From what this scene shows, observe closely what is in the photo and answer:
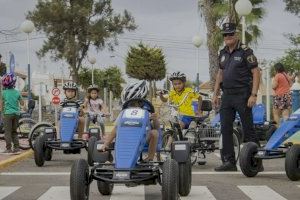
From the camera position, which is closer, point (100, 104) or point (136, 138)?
point (136, 138)

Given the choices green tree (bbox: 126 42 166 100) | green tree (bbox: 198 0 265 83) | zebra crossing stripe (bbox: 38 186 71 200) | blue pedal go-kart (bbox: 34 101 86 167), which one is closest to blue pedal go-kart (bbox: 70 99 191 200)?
zebra crossing stripe (bbox: 38 186 71 200)

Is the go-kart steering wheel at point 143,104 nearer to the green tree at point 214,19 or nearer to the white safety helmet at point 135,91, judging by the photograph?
the white safety helmet at point 135,91

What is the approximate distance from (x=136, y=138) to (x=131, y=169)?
0.43 meters

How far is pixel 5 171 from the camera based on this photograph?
11.7 m

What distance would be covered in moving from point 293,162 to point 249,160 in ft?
2.37

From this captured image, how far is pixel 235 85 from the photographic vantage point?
426 inches

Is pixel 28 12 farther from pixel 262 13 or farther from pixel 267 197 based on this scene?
pixel 267 197

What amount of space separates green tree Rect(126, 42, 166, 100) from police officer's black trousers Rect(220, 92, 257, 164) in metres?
54.8

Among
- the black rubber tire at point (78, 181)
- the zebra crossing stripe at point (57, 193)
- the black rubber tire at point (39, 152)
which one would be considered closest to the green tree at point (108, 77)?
the black rubber tire at point (39, 152)

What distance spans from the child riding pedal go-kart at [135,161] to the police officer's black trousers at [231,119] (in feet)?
8.76

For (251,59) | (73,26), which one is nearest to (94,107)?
(251,59)

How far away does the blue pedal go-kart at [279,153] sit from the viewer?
9609 millimetres

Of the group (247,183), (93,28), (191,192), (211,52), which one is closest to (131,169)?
(191,192)

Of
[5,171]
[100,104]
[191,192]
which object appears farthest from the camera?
[100,104]
